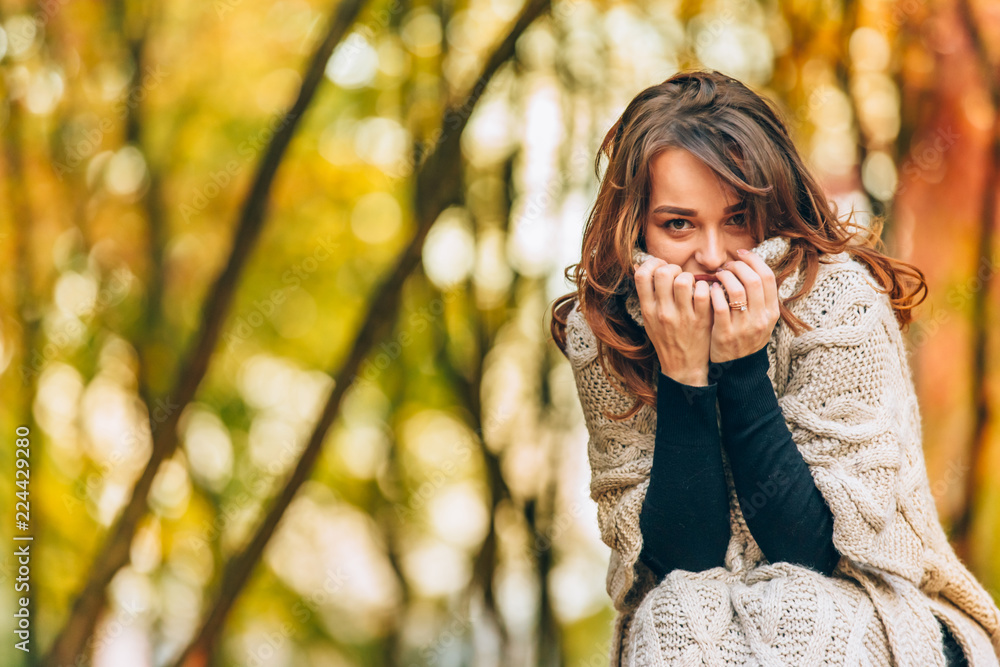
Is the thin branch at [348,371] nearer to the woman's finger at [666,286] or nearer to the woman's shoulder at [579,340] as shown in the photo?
the woman's shoulder at [579,340]

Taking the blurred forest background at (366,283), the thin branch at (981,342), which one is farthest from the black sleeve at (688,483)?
the thin branch at (981,342)

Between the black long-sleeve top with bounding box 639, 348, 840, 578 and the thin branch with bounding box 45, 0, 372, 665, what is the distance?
235 cm

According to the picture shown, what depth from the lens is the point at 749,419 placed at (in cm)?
124

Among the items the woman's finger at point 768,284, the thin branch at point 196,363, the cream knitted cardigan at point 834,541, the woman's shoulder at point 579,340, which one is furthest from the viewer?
the thin branch at point 196,363

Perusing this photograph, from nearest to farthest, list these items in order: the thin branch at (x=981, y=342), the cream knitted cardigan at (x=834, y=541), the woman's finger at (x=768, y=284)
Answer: the cream knitted cardigan at (x=834, y=541), the woman's finger at (x=768, y=284), the thin branch at (x=981, y=342)

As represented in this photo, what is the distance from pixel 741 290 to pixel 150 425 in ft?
9.00

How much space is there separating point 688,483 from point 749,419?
0.14 metres

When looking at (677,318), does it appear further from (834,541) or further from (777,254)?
(834,541)

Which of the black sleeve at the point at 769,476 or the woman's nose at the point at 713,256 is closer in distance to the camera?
the black sleeve at the point at 769,476

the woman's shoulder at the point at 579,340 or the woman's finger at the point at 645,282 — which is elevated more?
the woman's finger at the point at 645,282

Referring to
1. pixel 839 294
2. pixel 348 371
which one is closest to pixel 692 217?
pixel 839 294

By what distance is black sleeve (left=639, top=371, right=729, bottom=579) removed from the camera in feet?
4.14

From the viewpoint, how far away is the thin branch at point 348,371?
10.6ft

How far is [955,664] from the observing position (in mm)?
1253
